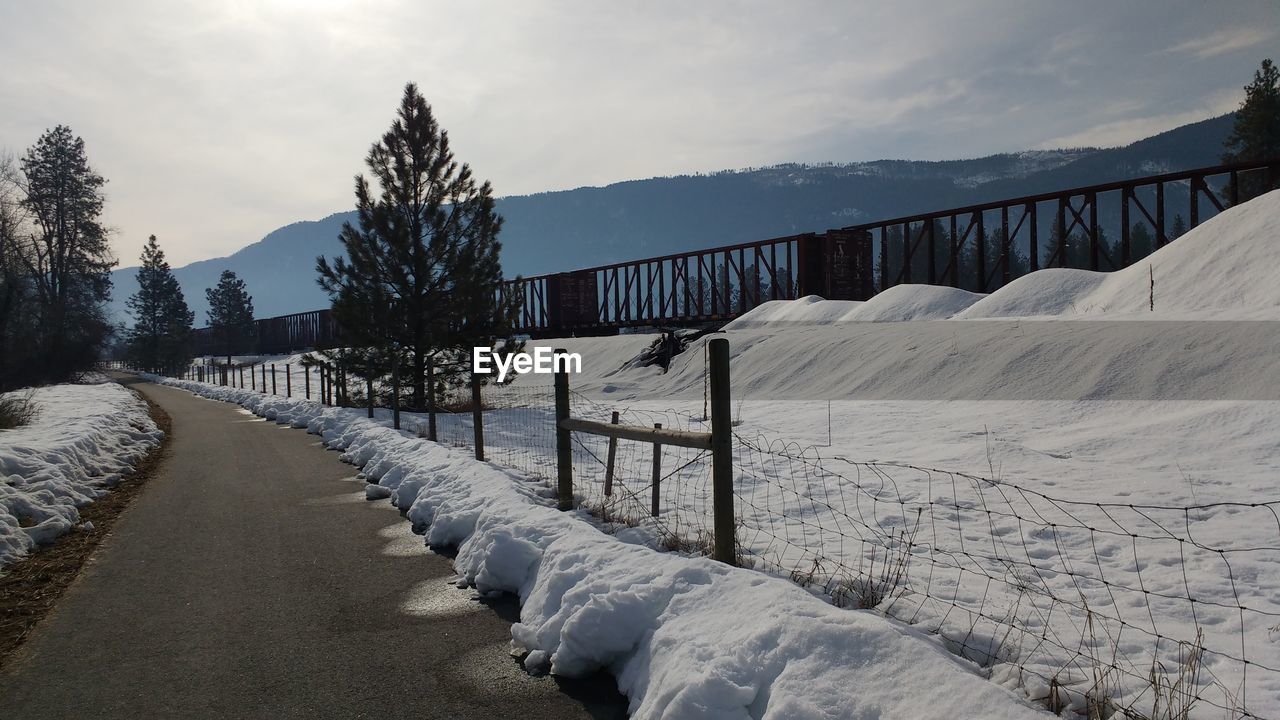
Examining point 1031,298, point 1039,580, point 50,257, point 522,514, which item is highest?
point 50,257

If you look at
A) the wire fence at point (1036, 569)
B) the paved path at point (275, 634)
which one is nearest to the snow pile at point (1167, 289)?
the wire fence at point (1036, 569)

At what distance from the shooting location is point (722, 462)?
476 cm

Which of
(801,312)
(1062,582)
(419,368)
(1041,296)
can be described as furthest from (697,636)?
(801,312)

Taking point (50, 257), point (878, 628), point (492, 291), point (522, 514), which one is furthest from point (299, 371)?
point (878, 628)

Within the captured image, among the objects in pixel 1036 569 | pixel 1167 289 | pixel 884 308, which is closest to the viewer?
pixel 1036 569

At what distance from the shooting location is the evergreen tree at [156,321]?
7281cm

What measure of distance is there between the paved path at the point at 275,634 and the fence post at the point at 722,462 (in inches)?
52.0

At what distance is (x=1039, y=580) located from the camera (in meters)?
5.21

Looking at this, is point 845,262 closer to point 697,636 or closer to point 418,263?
point 418,263

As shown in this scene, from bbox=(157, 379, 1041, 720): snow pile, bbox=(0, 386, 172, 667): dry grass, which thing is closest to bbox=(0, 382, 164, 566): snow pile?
bbox=(0, 386, 172, 667): dry grass

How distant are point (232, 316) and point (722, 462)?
96.0 metres

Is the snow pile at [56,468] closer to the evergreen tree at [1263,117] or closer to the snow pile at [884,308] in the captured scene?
the snow pile at [884,308]

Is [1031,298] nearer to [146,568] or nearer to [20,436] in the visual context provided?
[146,568]

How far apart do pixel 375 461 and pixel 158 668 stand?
22.3 feet
